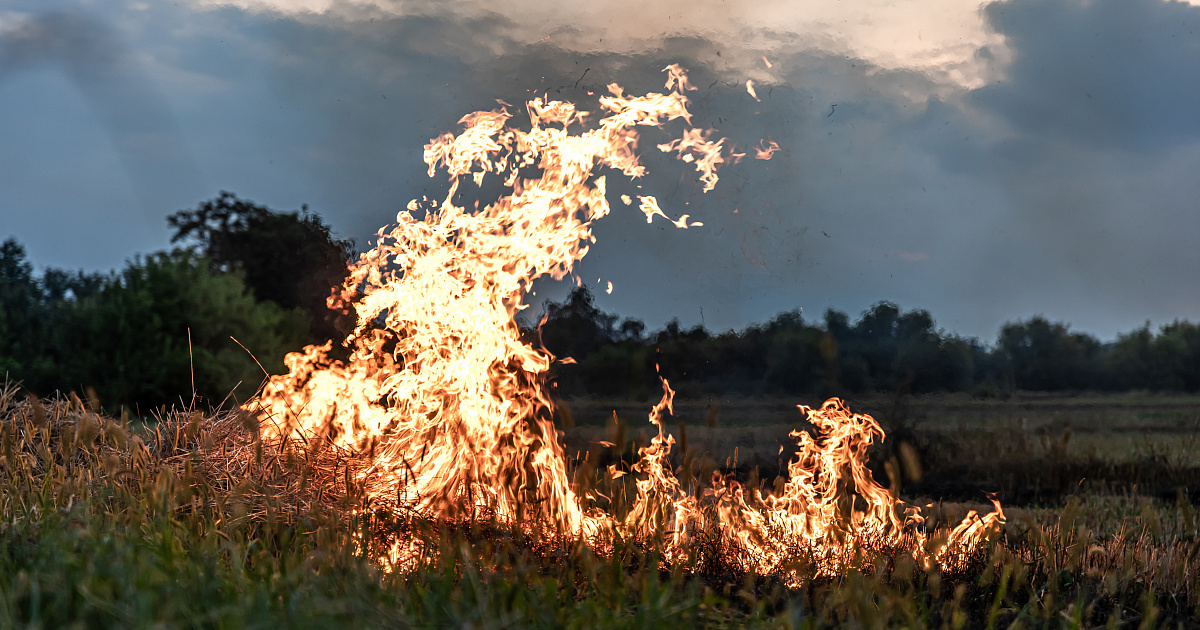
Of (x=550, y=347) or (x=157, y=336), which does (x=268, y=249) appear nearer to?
(x=157, y=336)

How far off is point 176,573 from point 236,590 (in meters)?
0.28

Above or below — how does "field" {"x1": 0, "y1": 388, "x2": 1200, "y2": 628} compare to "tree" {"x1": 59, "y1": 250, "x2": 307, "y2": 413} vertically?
below

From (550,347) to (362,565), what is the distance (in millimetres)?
14450

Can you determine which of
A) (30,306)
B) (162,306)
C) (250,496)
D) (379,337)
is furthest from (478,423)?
(30,306)

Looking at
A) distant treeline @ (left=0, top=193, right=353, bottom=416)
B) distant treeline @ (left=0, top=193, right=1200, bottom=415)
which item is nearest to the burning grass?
distant treeline @ (left=0, top=193, right=1200, bottom=415)

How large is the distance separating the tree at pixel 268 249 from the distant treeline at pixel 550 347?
214mm

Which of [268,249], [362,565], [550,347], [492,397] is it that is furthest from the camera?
[268,249]

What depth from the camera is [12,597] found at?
336 cm

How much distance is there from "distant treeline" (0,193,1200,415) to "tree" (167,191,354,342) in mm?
214

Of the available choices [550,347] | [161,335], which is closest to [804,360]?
[550,347]

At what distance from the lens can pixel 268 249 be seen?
118ft

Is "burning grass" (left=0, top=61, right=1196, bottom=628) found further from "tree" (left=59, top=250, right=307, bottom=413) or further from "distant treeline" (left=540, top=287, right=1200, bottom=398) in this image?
"tree" (left=59, top=250, right=307, bottom=413)

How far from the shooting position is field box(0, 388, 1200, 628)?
141 inches

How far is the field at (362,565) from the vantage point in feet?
11.7
